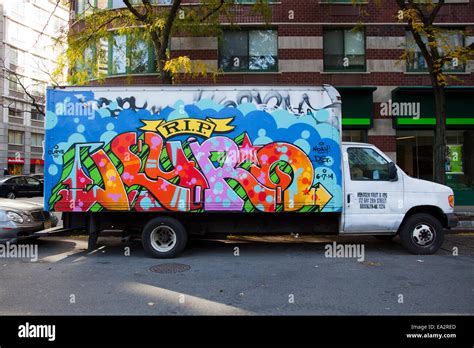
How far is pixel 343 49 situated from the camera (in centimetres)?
1551

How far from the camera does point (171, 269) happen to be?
6.80m

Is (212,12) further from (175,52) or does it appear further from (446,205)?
(446,205)

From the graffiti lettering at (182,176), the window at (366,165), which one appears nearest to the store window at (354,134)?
the window at (366,165)

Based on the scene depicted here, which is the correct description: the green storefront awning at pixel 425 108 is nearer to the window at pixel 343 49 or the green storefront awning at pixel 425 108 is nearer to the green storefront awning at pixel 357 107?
the green storefront awning at pixel 357 107

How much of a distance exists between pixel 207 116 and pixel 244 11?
30.6ft

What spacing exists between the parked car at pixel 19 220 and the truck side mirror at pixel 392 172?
741 centimetres

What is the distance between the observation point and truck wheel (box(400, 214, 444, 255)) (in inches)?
306

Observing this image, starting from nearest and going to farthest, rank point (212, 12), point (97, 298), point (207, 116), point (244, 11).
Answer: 1. point (97, 298)
2. point (207, 116)
3. point (212, 12)
4. point (244, 11)

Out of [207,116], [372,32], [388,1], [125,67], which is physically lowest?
[207,116]

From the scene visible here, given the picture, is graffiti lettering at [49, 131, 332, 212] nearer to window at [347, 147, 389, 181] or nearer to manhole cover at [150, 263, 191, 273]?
window at [347, 147, 389, 181]

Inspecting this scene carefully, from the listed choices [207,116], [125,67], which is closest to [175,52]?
[125,67]

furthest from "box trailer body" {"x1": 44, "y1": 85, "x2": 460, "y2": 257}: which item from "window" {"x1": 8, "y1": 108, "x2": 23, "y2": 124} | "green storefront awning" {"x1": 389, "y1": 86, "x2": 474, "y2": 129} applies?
"window" {"x1": 8, "y1": 108, "x2": 23, "y2": 124}

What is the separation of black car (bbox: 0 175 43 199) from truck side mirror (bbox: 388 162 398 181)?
2143 centimetres

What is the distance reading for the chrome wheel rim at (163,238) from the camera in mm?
7617
